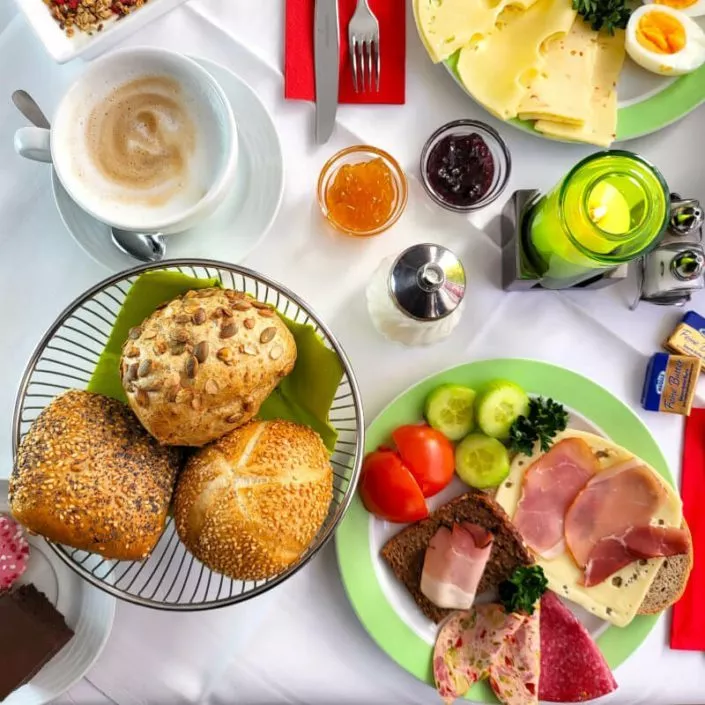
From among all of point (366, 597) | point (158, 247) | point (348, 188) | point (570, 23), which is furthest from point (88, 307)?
point (570, 23)

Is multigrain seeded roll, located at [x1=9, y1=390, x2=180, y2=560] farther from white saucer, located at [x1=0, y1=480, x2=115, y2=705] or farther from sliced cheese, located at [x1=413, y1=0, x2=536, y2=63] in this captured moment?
sliced cheese, located at [x1=413, y1=0, x2=536, y2=63]

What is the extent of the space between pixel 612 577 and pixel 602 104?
0.88 meters

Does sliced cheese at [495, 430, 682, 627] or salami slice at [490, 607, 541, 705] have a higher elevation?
sliced cheese at [495, 430, 682, 627]

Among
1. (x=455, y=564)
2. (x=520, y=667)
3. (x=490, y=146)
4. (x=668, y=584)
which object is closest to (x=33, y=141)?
(x=490, y=146)

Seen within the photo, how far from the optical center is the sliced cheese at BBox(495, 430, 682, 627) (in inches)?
52.9

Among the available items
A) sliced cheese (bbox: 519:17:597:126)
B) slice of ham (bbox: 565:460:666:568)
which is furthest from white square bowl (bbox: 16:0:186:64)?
slice of ham (bbox: 565:460:666:568)

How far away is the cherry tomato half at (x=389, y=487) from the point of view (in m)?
1.26

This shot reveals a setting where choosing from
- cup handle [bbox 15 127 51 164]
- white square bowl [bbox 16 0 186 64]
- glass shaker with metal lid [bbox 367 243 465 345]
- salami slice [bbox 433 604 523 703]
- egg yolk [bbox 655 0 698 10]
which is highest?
white square bowl [bbox 16 0 186 64]

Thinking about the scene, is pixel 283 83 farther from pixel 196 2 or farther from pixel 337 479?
pixel 337 479

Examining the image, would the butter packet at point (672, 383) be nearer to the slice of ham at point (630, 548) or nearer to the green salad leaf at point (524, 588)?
the slice of ham at point (630, 548)

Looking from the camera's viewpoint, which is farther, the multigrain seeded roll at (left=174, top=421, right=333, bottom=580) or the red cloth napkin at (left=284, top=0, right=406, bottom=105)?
the red cloth napkin at (left=284, top=0, right=406, bottom=105)

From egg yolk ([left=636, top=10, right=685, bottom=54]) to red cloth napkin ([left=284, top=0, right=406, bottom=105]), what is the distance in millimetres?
431

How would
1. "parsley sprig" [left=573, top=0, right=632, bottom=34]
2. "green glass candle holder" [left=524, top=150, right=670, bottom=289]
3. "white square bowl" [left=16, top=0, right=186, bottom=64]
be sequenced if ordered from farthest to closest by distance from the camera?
"parsley sprig" [left=573, top=0, right=632, bottom=34]
"white square bowl" [left=16, top=0, right=186, bottom=64]
"green glass candle holder" [left=524, top=150, right=670, bottom=289]

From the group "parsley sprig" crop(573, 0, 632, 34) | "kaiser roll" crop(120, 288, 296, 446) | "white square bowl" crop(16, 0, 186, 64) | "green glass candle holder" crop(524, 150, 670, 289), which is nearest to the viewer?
"kaiser roll" crop(120, 288, 296, 446)
